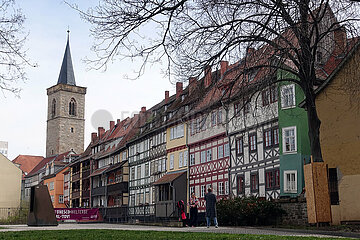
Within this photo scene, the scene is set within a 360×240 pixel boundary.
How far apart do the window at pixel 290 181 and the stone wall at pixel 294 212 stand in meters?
7.32

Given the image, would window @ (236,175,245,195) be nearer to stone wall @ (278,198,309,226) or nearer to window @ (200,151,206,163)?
window @ (200,151,206,163)

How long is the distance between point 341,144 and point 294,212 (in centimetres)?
331

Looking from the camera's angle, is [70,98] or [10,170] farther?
[70,98]

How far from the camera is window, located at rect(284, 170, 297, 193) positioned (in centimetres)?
3031

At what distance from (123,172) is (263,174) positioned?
2874 cm

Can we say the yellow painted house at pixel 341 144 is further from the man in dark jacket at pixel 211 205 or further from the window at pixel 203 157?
the window at pixel 203 157

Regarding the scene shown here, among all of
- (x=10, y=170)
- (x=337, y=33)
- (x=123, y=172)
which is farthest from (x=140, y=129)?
(x=337, y=33)

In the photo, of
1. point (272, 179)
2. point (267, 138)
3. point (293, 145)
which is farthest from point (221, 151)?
point (293, 145)

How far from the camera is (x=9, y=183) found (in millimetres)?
63438

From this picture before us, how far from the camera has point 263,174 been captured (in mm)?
33188

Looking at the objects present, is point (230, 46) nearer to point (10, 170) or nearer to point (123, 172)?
point (123, 172)

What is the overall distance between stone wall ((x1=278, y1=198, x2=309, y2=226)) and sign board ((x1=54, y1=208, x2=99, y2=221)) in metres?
22.6

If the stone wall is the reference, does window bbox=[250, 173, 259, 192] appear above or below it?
above

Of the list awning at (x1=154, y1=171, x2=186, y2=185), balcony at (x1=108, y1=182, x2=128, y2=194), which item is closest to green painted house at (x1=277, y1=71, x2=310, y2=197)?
awning at (x1=154, y1=171, x2=186, y2=185)
